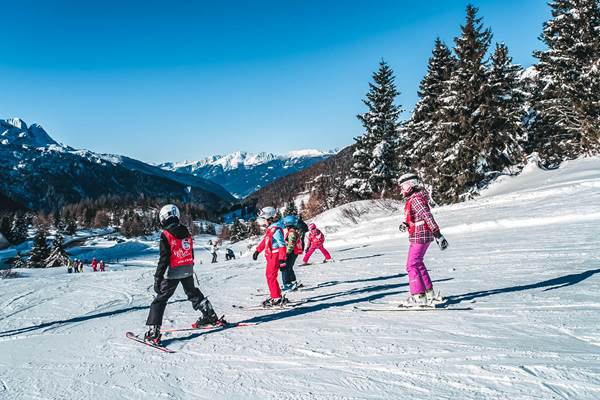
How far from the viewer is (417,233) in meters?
5.75

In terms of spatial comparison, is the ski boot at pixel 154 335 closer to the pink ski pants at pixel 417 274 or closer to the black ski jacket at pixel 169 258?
the black ski jacket at pixel 169 258

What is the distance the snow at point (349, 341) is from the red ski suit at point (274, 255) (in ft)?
1.61

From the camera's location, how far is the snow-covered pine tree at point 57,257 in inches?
2135

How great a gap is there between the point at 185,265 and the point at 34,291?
28.8ft

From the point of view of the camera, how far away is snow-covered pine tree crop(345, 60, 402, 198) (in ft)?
108

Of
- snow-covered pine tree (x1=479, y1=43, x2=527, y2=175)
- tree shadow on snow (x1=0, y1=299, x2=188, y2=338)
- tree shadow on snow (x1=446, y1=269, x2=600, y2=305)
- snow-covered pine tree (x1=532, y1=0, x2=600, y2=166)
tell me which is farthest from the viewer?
snow-covered pine tree (x1=532, y1=0, x2=600, y2=166)

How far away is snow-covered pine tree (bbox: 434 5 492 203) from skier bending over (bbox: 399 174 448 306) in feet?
68.0

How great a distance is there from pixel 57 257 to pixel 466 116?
55.5 m

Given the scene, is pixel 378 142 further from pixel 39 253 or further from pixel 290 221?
pixel 39 253

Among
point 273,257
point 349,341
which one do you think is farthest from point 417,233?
point 273,257

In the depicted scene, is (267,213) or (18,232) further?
(18,232)

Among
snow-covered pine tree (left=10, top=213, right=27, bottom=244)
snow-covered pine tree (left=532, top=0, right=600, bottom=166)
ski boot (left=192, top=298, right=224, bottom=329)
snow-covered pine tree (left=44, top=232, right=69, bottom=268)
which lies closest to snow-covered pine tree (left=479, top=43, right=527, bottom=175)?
snow-covered pine tree (left=532, top=0, right=600, bottom=166)

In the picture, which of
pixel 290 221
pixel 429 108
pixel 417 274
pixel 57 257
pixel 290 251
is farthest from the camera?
pixel 57 257

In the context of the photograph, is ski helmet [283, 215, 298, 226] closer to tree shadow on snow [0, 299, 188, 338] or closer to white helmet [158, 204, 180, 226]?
tree shadow on snow [0, 299, 188, 338]
